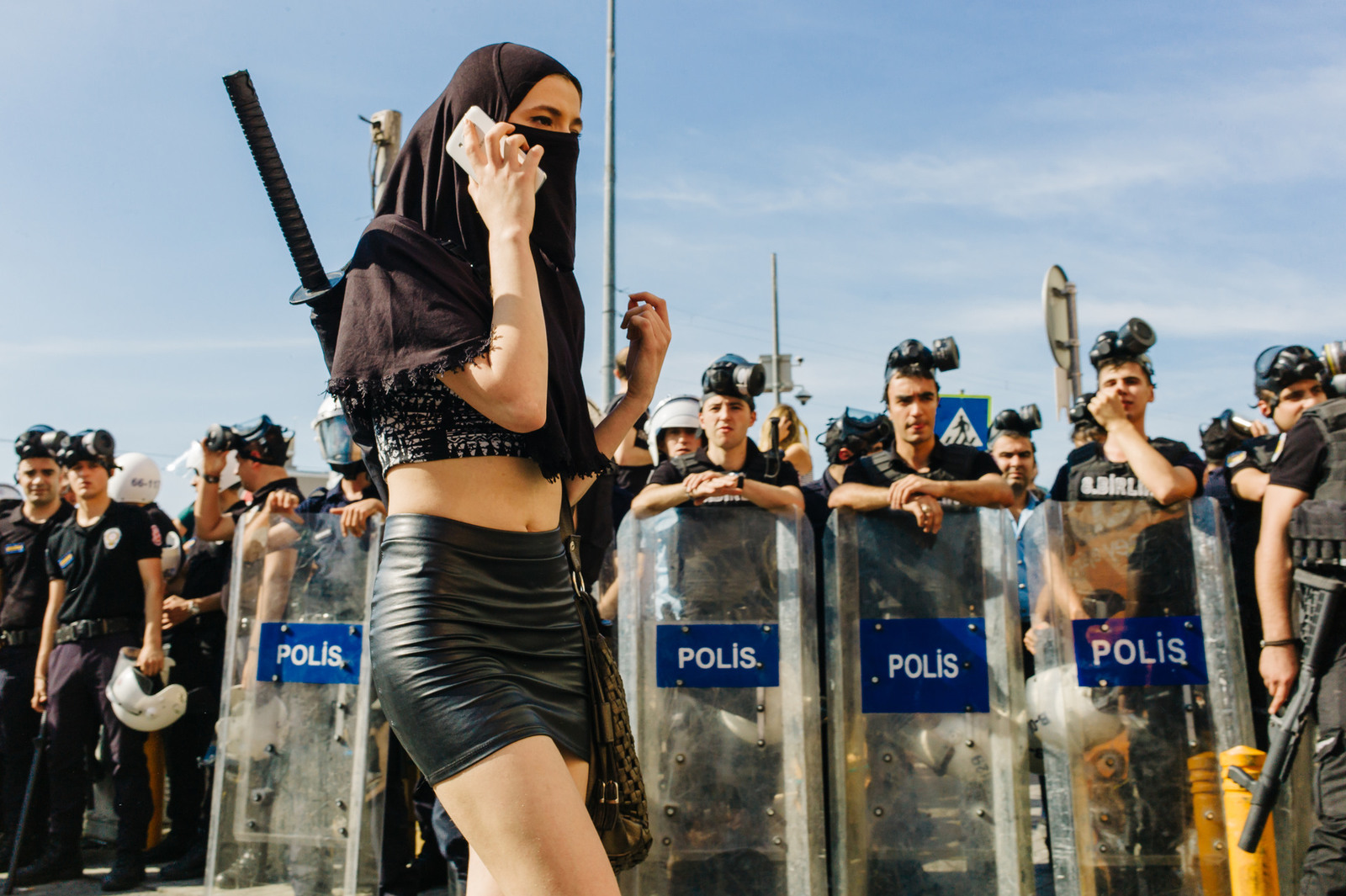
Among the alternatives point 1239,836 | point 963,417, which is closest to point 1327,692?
point 1239,836

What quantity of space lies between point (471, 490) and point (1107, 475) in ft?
12.1

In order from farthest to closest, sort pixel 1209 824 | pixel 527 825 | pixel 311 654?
1. pixel 311 654
2. pixel 1209 824
3. pixel 527 825

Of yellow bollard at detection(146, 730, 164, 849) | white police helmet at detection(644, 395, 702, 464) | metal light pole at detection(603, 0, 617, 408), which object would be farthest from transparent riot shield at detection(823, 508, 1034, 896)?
metal light pole at detection(603, 0, 617, 408)

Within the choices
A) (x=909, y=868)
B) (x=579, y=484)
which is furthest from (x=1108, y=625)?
(x=579, y=484)

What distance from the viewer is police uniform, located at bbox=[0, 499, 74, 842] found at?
6211 mm

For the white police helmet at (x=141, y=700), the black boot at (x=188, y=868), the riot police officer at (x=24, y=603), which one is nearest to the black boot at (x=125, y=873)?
the black boot at (x=188, y=868)

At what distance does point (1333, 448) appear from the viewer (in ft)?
12.5

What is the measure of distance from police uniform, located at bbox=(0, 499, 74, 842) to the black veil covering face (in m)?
5.63

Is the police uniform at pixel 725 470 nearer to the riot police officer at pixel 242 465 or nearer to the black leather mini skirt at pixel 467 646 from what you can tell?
the riot police officer at pixel 242 465

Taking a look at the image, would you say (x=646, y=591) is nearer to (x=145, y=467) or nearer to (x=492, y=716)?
(x=492, y=716)

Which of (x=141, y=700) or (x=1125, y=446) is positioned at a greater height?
(x=1125, y=446)

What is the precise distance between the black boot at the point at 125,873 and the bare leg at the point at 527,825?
4.83 m

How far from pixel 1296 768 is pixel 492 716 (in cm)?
377

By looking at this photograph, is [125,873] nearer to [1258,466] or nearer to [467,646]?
[467,646]
